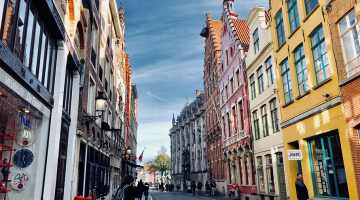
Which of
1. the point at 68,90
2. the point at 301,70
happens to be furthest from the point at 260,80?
the point at 68,90

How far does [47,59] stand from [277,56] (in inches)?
501

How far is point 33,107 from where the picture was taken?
6.38 metres

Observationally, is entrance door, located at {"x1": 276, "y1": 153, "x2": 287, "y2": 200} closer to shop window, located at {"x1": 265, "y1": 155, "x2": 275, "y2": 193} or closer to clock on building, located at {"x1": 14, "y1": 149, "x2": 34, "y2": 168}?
shop window, located at {"x1": 265, "y1": 155, "x2": 275, "y2": 193}

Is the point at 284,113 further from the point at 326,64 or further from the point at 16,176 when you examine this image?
the point at 16,176

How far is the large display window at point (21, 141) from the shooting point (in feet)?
16.0

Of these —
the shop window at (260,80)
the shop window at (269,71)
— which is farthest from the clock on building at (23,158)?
the shop window at (260,80)

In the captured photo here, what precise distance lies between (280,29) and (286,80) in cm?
310

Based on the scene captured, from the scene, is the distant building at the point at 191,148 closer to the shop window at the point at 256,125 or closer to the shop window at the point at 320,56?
the shop window at the point at 256,125

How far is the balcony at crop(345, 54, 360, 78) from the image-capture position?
9445 mm

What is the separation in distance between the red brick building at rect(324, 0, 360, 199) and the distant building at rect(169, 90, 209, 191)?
30.7 m

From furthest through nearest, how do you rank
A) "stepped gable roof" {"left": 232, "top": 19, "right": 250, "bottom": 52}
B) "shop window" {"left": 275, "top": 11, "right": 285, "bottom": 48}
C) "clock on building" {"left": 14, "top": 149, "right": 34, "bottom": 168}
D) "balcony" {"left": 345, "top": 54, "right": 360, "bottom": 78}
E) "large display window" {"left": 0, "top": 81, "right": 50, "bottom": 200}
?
"stepped gable roof" {"left": 232, "top": 19, "right": 250, "bottom": 52}
"shop window" {"left": 275, "top": 11, "right": 285, "bottom": 48}
"balcony" {"left": 345, "top": 54, "right": 360, "bottom": 78}
"clock on building" {"left": 14, "top": 149, "right": 34, "bottom": 168}
"large display window" {"left": 0, "top": 81, "right": 50, "bottom": 200}

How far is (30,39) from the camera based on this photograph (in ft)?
20.2

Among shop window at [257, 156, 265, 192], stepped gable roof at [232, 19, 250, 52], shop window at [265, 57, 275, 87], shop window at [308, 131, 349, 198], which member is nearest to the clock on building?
shop window at [308, 131, 349, 198]

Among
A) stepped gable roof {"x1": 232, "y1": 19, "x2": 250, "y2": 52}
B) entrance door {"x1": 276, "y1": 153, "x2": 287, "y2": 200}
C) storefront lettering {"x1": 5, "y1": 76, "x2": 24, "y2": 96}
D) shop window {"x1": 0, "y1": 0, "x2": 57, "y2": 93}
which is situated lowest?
entrance door {"x1": 276, "y1": 153, "x2": 287, "y2": 200}
